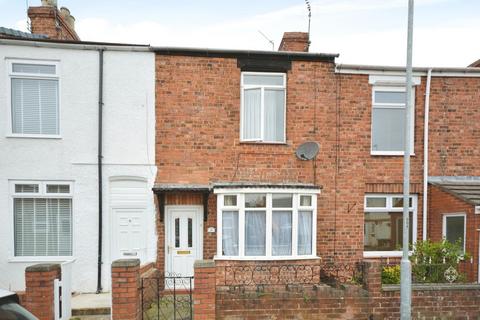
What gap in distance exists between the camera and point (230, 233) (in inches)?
328

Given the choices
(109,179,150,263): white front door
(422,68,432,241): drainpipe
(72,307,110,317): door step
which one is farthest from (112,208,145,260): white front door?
(422,68,432,241): drainpipe

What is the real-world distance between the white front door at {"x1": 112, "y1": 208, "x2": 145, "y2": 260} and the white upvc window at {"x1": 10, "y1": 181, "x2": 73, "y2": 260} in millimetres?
1179

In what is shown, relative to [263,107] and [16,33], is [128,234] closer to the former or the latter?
[263,107]

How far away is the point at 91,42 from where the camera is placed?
8.59 metres

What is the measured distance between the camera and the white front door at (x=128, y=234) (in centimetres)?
866

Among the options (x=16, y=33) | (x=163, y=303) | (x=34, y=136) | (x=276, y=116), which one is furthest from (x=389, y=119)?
(x=16, y=33)

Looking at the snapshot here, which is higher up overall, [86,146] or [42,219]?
[86,146]

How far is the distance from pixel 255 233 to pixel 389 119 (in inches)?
196

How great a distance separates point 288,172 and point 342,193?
62.3 inches

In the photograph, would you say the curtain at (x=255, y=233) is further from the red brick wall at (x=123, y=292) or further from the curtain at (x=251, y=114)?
the red brick wall at (x=123, y=292)

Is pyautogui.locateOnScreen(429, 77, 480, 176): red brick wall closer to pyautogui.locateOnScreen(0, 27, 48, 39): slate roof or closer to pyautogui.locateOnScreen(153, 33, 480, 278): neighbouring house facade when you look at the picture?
pyautogui.locateOnScreen(153, 33, 480, 278): neighbouring house facade

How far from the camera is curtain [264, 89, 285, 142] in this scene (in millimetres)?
9150

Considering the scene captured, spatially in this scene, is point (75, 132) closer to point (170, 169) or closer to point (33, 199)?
point (33, 199)

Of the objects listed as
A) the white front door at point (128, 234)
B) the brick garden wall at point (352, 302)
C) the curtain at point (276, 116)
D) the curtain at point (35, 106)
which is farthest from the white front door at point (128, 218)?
the curtain at point (276, 116)
